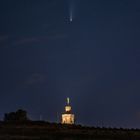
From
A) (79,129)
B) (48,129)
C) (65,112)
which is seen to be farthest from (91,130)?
(65,112)

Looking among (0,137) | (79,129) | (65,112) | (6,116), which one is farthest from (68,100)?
(0,137)

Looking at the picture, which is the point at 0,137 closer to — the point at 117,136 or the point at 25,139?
the point at 25,139

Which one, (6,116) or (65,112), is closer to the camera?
(6,116)

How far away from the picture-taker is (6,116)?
10200cm

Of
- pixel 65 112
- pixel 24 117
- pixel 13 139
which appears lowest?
pixel 13 139

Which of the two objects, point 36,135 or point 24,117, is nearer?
point 36,135

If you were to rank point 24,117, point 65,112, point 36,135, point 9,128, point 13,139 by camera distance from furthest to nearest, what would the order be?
point 65,112
point 24,117
point 9,128
point 36,135
point 13,139

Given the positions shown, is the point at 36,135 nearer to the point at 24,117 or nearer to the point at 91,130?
the point at 91,130

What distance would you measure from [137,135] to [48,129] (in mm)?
13363

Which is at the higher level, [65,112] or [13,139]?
[65,112]

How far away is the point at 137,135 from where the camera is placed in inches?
2625

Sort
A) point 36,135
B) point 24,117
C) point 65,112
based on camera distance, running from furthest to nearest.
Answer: point 65,112 < point 24,117 < point 36,135

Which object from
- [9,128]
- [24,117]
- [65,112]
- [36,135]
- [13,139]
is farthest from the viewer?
[65,112]

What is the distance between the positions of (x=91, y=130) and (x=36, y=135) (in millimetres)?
10640
